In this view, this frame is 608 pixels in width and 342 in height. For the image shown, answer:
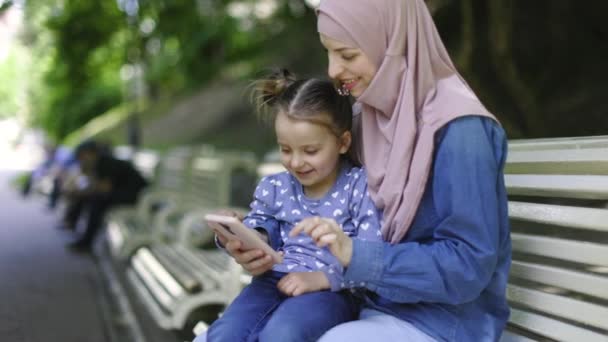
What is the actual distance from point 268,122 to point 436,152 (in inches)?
30.1

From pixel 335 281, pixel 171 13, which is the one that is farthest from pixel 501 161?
pixel 171 13

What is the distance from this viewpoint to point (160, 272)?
480 centimetres

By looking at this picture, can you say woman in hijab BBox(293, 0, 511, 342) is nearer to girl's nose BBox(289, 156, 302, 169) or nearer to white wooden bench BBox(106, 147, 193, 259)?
girl's nose BBox(289, 156, 302, 169)

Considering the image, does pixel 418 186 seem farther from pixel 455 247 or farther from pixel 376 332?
pixel 376 332

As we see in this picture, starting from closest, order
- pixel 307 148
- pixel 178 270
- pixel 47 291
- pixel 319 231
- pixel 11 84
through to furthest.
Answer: pixel 319 231, pixel 307 148, pixel 178 270, pixel 47 291, pixel 11 84

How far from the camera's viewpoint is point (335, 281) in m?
2.28

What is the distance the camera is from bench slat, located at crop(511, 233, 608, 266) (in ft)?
6.68

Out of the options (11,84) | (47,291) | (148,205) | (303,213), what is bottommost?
(47,291)

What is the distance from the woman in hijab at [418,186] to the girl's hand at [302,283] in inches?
6.3

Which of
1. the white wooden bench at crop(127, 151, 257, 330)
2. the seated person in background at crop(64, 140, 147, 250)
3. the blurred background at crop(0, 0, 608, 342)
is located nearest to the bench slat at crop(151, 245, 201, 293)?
the white wooden bench at crop(127, 151, 257, 330)

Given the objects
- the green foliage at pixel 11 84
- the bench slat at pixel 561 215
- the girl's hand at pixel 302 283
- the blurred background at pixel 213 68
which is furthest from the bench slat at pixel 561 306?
the green foliage at pixel 11 84

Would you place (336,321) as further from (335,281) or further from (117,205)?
(117,205)

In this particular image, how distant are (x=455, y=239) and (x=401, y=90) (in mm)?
462

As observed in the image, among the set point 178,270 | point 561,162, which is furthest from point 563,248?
point 178,270
